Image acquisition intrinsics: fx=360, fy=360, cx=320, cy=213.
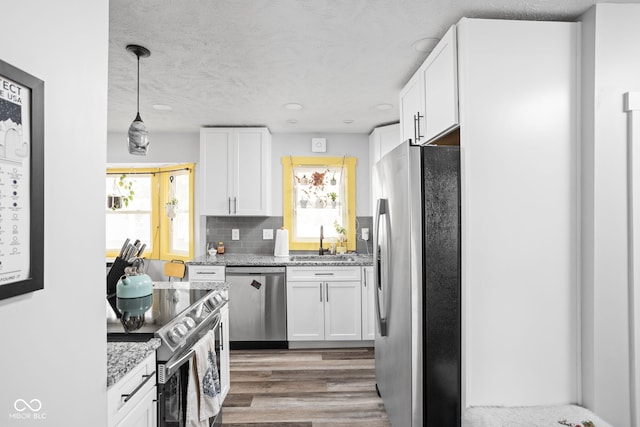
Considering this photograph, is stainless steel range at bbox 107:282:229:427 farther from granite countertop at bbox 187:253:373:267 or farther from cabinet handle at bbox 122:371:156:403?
granite countertop at bbox 187:253:373:267

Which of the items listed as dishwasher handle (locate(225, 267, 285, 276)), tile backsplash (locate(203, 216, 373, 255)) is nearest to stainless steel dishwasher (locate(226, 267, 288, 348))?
dishwasher handle (locate(225, 267, 285, 276))

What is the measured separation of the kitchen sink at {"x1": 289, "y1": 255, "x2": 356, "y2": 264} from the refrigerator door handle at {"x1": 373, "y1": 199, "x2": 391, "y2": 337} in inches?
49.3

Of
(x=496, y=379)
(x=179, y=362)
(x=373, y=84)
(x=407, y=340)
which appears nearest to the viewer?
(x=179, y=362)

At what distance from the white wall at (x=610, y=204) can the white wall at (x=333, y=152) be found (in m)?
2.74

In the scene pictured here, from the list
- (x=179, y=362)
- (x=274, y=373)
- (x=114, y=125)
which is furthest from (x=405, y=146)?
(x=114, y=125)

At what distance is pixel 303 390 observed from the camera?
2834 millimetres

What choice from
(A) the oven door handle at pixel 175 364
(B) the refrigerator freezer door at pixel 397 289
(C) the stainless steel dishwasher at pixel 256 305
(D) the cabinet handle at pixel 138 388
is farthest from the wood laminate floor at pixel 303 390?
(D) the cabinet handle at pixel 138 388

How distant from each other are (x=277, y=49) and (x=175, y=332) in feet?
5.40

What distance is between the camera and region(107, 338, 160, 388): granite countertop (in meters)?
1.15

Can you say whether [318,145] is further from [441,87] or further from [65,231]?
[65,231]

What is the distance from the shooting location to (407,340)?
1874 millimetres

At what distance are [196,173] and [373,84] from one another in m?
2.53

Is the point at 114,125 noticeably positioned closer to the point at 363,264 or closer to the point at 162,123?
the point at 162,123

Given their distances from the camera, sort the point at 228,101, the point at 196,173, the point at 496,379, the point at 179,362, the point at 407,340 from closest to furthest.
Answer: the point at 179,362
the point at 496,379
the point at 407,340
the point at 228,101
the point at 196,173
